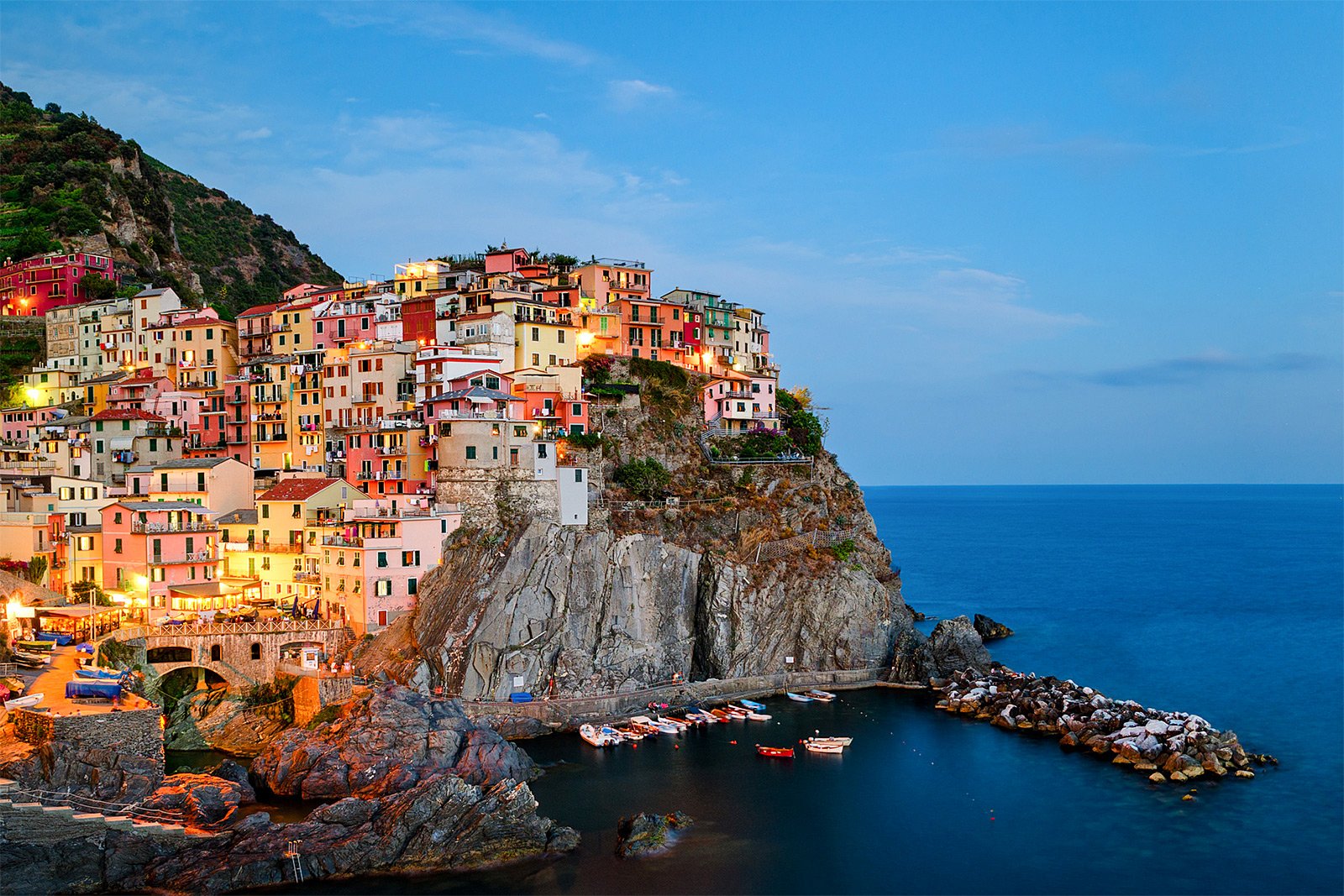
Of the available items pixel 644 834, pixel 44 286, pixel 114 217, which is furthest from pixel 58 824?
pixel 114 217

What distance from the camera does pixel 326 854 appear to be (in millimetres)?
36938

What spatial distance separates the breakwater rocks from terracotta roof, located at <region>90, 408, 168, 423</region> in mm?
50231

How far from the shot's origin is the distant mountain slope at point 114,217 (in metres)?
94.8

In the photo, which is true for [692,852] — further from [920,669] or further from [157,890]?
[920,669]

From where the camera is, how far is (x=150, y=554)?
55.7 m

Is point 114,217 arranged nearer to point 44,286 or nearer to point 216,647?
point 44,286

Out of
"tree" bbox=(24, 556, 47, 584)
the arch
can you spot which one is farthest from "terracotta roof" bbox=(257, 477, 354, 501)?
"tree" bbox=(24, 556, 47, 584)

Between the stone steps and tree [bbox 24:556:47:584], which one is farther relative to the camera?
tree [bbox 24:556:47:584]

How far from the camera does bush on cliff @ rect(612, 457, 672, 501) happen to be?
65250 mm

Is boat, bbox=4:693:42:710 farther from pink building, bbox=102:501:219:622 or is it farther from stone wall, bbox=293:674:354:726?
pink building, bbox=102:501:219:622

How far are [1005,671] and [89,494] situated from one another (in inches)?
2036

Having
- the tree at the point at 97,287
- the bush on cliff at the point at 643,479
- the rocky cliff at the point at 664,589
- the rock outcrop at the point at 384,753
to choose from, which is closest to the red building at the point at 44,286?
the tree at the point at 97,287

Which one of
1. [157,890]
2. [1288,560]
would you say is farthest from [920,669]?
[1288,560]

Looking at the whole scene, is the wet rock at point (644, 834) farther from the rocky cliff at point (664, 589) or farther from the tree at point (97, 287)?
the tree at point (97, 287)
